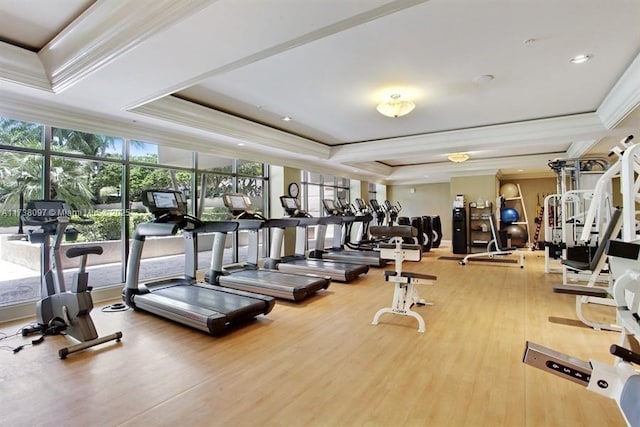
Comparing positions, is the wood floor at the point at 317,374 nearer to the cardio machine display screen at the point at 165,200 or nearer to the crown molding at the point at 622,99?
the cardio machine display screen at the point at 165,200

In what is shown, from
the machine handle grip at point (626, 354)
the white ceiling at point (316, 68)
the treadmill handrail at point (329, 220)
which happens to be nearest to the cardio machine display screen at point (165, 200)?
the white ceiling at point (316, 68)

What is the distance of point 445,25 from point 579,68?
205 centimetres

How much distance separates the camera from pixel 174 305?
369 cm

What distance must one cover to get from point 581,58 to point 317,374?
4083 mm

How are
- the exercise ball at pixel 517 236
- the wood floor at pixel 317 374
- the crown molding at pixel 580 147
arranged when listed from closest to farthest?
the wood floor at pixel 317 374
the crown molding at pixel 580 147
the exercise ball at pixel 517 236

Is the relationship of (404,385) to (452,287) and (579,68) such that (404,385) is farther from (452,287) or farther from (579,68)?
(579,68)

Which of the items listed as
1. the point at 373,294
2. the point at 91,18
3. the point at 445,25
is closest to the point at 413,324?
the point at 373,294

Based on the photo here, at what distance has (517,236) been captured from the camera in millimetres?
10047

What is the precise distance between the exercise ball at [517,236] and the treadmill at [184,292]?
29.4ft

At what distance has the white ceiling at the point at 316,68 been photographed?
7.98 ft

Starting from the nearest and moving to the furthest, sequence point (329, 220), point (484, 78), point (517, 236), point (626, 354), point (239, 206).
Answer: point (626, 354)
point (484, 78)
point (239, 206)
point (329, 220)
point (517, 236)

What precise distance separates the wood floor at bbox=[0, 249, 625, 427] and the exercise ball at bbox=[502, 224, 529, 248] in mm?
6557

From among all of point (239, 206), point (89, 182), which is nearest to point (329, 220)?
point (239, 206)

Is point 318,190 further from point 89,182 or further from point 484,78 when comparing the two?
point 484,78
